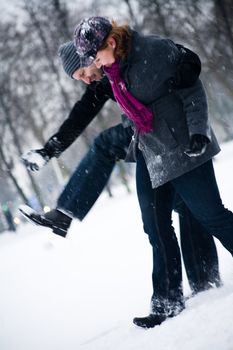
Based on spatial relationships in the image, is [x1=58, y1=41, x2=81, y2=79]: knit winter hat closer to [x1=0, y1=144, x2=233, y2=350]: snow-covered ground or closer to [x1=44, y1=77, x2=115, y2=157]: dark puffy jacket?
[x1=44, y1=77, x2=115, y2=157]: dark puffy jacket

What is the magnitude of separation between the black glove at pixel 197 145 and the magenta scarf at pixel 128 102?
0.98 ft

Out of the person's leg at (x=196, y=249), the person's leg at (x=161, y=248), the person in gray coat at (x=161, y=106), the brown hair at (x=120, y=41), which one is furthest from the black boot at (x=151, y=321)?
the brown hair at (x=120, y=41)

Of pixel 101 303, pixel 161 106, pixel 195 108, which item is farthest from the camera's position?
pixel 101 303

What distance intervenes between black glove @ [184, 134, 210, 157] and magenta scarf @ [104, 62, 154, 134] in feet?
0.98

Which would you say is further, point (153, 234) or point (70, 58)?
point (153, 234)

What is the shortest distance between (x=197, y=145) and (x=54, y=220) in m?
0.99

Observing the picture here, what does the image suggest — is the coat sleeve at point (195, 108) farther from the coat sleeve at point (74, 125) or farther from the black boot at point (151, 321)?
the black boot at point (151, 321)

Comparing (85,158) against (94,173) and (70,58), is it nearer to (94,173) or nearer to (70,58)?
(94,173)

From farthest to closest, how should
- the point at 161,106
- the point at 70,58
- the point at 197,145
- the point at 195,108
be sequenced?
the point at 70,58 → the point at 161,106 → the point at 195,108 → the point at 197,145

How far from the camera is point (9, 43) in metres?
14.0

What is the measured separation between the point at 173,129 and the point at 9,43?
13.1 meters

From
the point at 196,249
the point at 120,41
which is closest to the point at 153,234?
the point at 196,249

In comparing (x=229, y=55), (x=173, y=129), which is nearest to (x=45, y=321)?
(x=173, y=129)

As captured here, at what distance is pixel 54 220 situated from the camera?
248 centimetres
